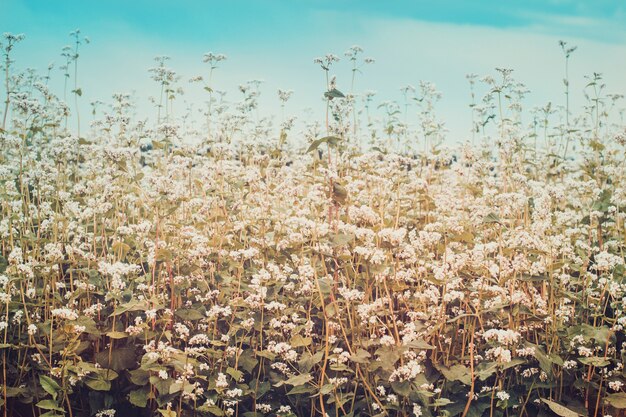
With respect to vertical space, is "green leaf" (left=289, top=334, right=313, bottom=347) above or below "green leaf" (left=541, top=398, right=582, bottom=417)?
above

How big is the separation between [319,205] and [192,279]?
1.35 meters

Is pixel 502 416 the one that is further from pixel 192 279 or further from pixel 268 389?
pixel 192 279

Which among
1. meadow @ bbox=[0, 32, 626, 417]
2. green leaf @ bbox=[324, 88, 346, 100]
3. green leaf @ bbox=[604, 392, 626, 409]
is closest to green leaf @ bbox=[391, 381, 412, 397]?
meadow @ bbox=[0, 32, 626, 417]

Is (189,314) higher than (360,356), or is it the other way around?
(189,314)

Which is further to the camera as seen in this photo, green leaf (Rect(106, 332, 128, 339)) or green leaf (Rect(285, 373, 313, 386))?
green leaf (Rect(106, 332, 128, 339))

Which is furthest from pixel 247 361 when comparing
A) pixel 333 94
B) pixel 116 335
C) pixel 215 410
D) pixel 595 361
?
pixel 595 361

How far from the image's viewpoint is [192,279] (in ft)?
15.9

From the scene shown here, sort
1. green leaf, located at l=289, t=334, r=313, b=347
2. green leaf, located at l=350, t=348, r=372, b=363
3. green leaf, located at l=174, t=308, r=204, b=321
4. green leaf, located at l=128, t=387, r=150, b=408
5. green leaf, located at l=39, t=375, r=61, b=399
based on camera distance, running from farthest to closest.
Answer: green leaf, located at l=174, t=308, r=204, b=321
green leaf, located at l=289, t=334, r=313, b=347
green leaf, located at l=128, t=387, r=150, b=408
green leaf, located at l=350, t=348, r=372, b=363
green leaf, located at l=39, t=375, r=61, b=399

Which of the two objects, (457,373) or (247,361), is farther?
(247,361)

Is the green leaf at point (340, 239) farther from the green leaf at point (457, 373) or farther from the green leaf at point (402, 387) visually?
the green leaf at point (457, 373)

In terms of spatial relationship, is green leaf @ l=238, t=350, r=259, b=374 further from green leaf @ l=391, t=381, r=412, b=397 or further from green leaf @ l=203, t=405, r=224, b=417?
green leaf @ l=391, t=381, r=412, b=397

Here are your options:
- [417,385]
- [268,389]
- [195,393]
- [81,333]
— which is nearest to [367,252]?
[417,385]

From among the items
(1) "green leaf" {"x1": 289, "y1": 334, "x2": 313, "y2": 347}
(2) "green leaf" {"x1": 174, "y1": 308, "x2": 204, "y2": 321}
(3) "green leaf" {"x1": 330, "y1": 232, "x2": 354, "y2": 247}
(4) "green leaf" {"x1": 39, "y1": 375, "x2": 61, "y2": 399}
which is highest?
(3) "green leaf" {"x1": 330, "y1": 232, "x2": 354, "y2": 247}

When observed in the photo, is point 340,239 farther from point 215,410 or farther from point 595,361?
point 595,361
